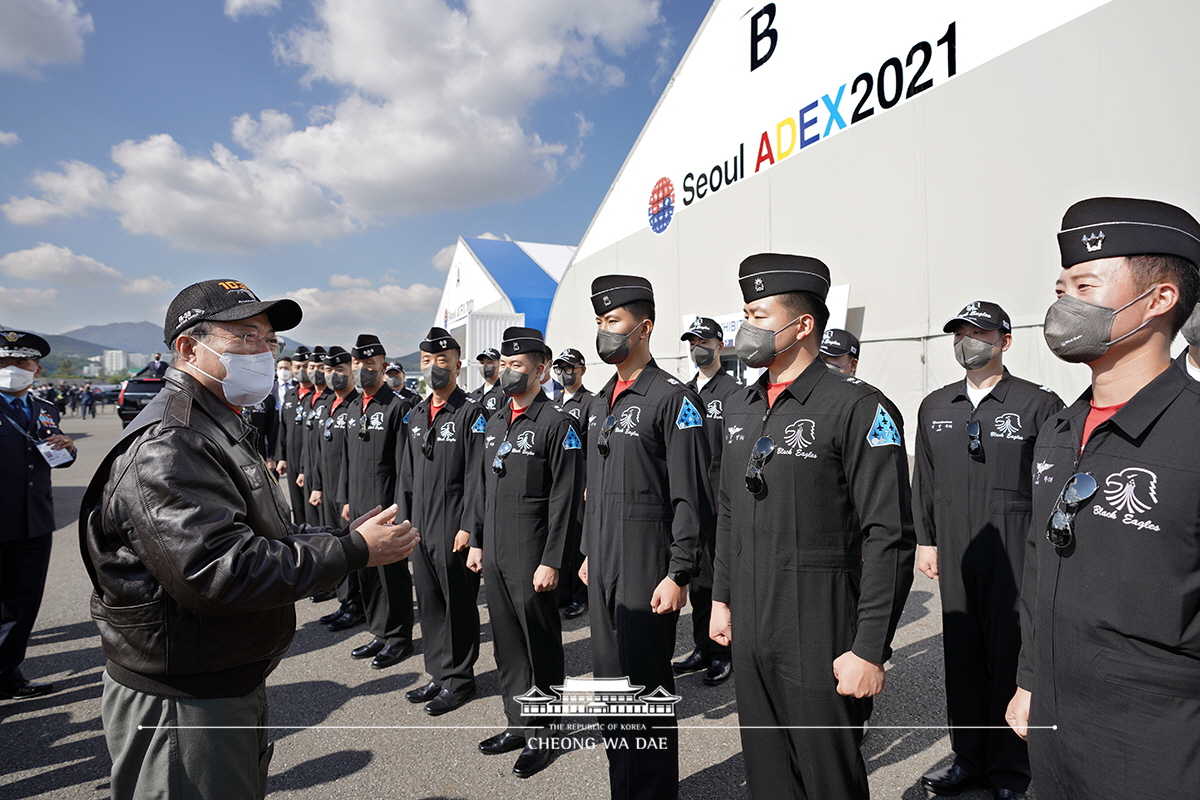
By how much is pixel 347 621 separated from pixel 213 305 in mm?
4592

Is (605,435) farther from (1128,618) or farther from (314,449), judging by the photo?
(314,449)

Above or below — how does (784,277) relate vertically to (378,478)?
above

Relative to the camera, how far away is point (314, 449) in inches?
254

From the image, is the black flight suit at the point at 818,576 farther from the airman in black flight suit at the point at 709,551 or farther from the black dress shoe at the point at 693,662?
the black dress shoe at the point at 693,662

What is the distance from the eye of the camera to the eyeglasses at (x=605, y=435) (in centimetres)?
330

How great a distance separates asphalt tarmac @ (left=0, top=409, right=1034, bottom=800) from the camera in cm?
317

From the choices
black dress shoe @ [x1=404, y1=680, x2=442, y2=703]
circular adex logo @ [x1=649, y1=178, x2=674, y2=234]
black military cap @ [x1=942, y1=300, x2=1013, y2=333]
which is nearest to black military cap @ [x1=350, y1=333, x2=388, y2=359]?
black dress shoe @ [x1=404, y1=680, x2=442, y2=703]

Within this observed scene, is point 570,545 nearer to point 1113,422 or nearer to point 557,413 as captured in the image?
point 557,413

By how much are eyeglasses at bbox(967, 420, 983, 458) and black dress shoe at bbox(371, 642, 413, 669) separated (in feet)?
14.4

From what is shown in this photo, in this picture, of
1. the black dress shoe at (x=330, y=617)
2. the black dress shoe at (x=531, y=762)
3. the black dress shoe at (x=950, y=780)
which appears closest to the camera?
the black dress shoe at (x=950, y=780)

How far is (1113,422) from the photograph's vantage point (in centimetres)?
166

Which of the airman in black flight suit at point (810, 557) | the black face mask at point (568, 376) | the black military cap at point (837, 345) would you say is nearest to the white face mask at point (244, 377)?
the airman in black flight suit at point (810, 557)

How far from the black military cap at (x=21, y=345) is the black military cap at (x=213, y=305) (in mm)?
3382

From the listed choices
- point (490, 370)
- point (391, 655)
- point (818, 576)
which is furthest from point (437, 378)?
point (490, 370)
